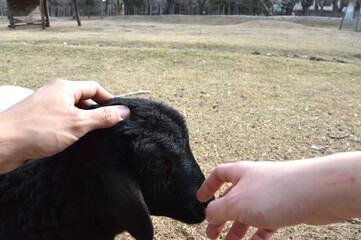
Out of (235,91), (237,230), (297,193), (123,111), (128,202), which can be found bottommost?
(235,91)

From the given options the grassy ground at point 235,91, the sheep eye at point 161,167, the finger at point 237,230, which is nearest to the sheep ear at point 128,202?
the sheep eye at point 161,167

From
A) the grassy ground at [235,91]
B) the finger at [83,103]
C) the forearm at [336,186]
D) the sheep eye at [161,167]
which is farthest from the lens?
the grassy ground at [235,91]

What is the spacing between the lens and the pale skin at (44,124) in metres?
1.70

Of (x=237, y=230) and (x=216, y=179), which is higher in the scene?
(x=216, y=179)

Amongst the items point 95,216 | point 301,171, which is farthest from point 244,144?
point 301,171

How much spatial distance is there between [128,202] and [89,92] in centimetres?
80

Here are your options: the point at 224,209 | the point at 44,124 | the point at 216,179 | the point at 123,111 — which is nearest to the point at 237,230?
the point at 216,179

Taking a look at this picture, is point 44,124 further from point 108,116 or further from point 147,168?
point 147,168

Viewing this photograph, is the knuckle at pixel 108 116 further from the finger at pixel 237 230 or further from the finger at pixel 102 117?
the finger at pixel 237 230

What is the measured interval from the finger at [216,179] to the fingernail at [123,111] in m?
0.67

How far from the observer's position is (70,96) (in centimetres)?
191

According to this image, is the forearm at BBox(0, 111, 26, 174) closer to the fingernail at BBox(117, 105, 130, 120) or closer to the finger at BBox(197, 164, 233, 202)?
the fingernail at BBox(117, 105, 130, 120)

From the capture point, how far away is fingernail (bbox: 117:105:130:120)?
2.00 metres

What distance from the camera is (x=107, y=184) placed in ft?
6.01
